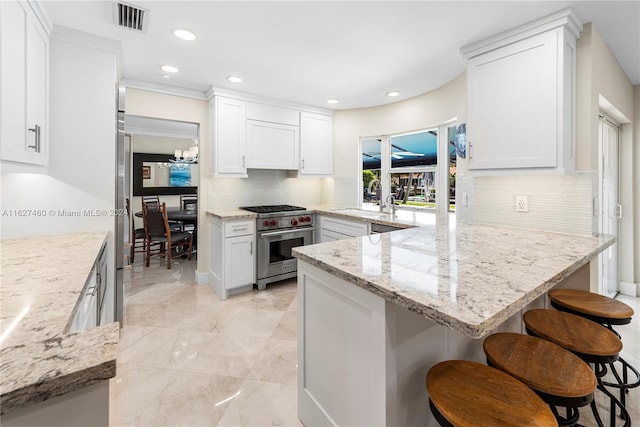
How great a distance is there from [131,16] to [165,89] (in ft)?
4.70

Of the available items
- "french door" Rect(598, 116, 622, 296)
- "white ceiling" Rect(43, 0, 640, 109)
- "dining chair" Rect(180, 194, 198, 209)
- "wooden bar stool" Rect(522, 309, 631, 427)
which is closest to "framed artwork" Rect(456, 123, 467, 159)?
"white ceiling" Rect(43, 0, 640, 109)

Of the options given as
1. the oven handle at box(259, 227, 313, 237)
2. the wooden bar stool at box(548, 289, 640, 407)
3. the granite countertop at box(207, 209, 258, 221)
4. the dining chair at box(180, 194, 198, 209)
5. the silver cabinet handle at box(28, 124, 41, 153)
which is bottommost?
the wooden bar stool at box(548, 289, 640, 407)

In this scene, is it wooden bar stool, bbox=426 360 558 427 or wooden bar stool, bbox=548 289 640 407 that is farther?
wooden bar stool, bbox=548 289 640 407

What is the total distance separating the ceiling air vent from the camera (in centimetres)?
190

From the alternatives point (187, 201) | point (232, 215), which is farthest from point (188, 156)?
point (232, 215)

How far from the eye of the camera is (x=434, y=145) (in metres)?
3.59

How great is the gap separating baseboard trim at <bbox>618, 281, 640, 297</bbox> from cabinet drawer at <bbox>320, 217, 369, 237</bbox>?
289 cm

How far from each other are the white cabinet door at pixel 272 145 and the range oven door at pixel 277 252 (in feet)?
2.96

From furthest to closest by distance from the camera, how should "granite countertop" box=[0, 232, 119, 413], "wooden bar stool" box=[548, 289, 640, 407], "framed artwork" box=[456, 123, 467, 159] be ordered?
"framed artwork" box=[456, 123, 467, 159]
"wooden bar stool" box=[548, 289, 640, 407]
"granite countertop" box=[0, 232, 119, 413]

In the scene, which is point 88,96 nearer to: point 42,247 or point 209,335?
point 42,247

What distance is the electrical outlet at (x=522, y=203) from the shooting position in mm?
2250

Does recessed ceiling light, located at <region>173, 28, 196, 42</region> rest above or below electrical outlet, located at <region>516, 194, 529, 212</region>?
above

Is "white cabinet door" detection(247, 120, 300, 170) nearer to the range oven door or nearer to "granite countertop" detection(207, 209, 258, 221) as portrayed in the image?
"granite countertop" detection(207, 209, 258, 221)

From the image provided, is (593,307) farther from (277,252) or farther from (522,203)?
(277,252)
